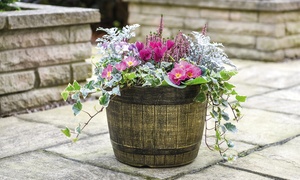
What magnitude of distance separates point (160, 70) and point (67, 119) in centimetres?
162

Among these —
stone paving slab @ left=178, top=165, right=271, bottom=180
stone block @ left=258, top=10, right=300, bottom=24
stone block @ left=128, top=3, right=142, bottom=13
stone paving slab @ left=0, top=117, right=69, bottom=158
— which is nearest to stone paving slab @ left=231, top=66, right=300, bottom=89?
stone block @ left=258, top=10, right=300, bottom=24

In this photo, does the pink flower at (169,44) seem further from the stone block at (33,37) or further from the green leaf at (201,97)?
the stone block at (33,37)

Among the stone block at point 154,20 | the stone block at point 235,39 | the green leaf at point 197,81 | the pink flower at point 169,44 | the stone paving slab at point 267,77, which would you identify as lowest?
the stone paving slab at point 267,77

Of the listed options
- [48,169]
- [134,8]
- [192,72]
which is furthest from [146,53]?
[134,8]

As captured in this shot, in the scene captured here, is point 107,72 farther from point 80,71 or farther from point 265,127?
point 80,71

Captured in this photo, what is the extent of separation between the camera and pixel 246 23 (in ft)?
25.8

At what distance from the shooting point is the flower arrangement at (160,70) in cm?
325

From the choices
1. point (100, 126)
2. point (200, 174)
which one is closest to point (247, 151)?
point (200, 174)

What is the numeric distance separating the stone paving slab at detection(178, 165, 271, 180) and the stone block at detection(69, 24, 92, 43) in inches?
87.4

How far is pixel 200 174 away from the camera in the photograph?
3.38m

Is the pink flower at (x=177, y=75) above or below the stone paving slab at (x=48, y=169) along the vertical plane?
above

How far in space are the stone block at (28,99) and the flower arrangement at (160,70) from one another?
1536 millimetres

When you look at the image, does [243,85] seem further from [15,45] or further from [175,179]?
[175,179]

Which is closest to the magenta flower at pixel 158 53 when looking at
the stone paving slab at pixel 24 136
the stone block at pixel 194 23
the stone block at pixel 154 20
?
the stone paving slab at pixel 24 136
